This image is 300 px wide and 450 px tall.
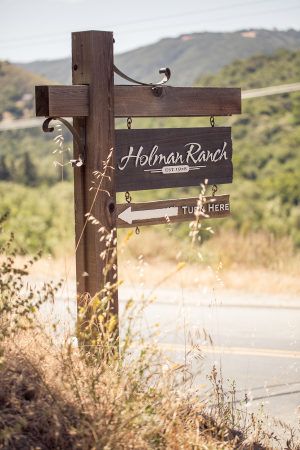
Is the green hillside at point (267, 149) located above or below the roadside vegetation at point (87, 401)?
above

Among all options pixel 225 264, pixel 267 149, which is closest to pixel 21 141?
pixel 267 149

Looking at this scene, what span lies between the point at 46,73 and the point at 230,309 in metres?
56.3

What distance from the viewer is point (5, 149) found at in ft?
139

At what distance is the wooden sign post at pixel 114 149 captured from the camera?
566 cm

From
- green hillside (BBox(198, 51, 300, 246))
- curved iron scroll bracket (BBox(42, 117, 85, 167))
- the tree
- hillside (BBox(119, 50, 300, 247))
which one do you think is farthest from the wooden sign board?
the tree

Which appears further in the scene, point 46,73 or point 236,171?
point 46,73

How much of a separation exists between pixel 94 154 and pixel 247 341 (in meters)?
4.65

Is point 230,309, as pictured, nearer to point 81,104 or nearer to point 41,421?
point 81,104

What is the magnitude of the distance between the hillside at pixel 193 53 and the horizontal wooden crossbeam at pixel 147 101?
55.2m

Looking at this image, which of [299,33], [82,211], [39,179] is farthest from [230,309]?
[299,33]

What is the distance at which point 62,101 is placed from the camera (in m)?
5.54

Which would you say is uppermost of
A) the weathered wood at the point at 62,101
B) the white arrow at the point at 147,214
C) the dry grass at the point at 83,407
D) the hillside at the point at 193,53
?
the hillside at the point at 193,53

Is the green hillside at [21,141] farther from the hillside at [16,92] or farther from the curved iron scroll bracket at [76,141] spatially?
the curved iron scroll bracket at [76,141]

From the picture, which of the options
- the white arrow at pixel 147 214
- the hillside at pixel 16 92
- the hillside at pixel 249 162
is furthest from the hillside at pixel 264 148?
the white arrow at pixel 147 214
